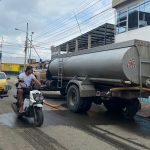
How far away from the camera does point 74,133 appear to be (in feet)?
28.5

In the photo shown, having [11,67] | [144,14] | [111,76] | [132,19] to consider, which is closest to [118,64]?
[111,76]

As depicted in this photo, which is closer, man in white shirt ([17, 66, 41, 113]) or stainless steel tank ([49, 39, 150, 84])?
man in white shirt ([17, 66, 41, 113])

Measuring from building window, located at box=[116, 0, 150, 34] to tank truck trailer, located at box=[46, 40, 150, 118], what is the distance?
9566 millimetres

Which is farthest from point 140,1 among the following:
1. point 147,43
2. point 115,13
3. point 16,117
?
point 16,117

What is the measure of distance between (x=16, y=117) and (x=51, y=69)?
7199 millimetres

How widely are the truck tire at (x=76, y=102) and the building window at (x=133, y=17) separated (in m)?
11.1

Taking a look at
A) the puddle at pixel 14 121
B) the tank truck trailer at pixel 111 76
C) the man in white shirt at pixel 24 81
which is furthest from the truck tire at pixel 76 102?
the man in white shirt at pixel 24 81

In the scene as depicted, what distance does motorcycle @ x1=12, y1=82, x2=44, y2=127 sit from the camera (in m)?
9.46

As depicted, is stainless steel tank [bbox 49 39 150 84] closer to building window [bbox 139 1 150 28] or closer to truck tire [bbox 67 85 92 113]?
truck tire [bbox 67 85 92 113]

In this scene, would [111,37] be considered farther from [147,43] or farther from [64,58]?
[147,43]

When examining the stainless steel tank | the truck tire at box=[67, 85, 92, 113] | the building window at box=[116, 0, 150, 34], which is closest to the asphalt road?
the truck tire at box=[67, 85, 92, 113]

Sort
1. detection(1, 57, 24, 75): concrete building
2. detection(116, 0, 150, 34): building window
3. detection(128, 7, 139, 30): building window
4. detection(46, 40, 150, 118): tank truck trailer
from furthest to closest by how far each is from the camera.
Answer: detection(1, 57, 24, 75): concrete building → detection(128, 7, 139, 30): building window → detection(116, 0, 150, 34): building window → detection(46, 40, 150, 118): tank truck trailer

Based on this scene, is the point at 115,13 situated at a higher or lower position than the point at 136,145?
higher

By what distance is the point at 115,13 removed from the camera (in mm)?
27000
